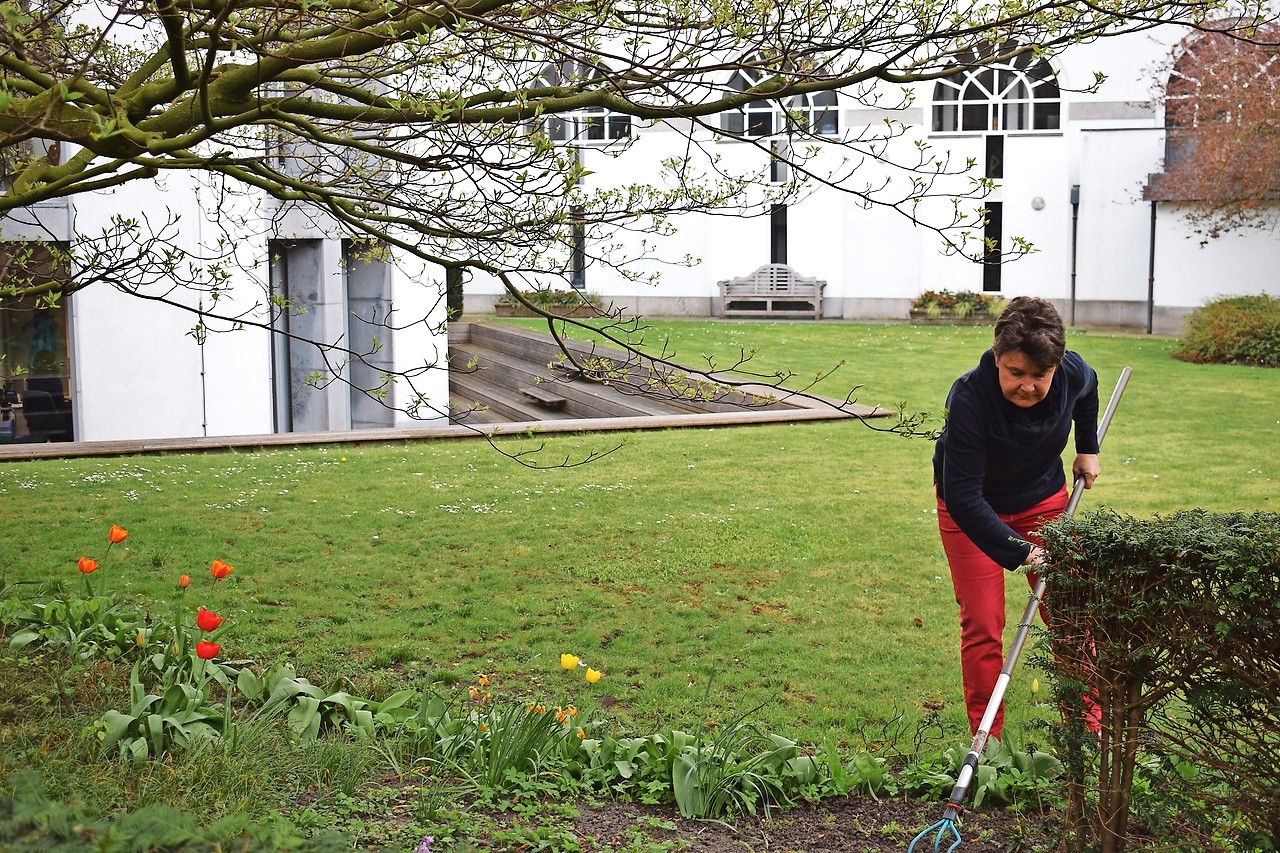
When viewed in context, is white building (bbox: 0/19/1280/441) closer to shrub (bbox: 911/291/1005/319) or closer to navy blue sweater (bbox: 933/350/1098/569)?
shrub (bbox: 911/291/1005/319)

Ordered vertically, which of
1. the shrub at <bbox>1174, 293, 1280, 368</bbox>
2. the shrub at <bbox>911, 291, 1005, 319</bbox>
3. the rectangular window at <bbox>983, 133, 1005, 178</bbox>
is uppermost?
the rectangular window at <bbox>983, 133, 1005, 178</bbox>

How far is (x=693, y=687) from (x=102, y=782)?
2.83 metres

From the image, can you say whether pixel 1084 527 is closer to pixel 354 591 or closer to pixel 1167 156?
pixel 354 591

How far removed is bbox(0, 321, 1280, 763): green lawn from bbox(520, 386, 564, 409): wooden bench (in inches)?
164

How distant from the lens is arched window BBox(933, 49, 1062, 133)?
30266 millimetres

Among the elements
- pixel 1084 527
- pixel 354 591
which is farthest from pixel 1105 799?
pixel 354 591

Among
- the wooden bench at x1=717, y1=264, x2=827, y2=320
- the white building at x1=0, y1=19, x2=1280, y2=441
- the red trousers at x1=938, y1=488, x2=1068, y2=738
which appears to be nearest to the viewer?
the red trousers at x1=938, y1=488, x2=1068, y2=738

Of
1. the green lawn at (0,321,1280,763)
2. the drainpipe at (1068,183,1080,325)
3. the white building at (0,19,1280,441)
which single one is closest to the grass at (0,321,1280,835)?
the green lawn at (0,321,1280,763)

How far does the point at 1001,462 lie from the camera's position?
454 cm

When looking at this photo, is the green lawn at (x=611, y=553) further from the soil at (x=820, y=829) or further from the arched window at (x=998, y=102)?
the arched window at (x=998, y=102)

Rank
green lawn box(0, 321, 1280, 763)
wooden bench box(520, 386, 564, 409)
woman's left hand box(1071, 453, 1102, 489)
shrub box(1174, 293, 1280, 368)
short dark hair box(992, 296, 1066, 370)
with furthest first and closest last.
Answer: shrub box(1174, 293, 1280, 368) → wooden bench box(520, 386, 564, 409) → green lawn box(0, 321, 1280, 763) → woman's left hand box(1071, 453, 1102, 489) → short dark hair box(992, 296, 1066, 370)

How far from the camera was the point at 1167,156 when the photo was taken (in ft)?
89.6

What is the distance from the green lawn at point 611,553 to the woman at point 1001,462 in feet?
1.75

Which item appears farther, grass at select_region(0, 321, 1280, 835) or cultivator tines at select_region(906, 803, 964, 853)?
grass at select_region(0, 321, 1280, 835)
